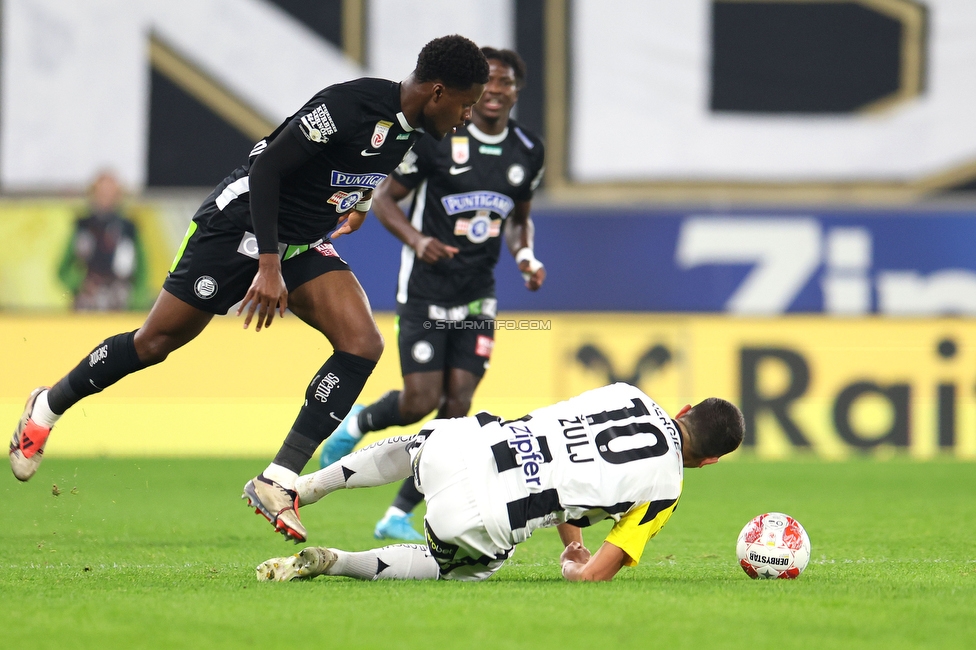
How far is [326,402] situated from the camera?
5.31 m

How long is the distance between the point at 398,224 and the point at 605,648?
416cm

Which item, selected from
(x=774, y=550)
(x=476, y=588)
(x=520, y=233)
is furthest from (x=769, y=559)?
(x=520, y=233)

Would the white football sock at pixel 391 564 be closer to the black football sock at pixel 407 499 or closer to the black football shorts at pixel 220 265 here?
the black football shorts at pixel 220 265

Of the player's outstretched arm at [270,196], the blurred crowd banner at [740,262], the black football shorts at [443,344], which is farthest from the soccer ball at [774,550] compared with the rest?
the blurred crowd banner at [740,262]

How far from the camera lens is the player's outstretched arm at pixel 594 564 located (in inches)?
183

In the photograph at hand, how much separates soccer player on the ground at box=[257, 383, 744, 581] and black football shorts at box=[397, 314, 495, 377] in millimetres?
2370

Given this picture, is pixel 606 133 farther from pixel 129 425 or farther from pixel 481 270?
pixel 481 270

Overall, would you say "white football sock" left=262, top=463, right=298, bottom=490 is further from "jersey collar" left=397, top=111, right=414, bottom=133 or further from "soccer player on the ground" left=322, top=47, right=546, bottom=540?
"soccer player on the ground" left=322, top=47, right=546, bottom=540

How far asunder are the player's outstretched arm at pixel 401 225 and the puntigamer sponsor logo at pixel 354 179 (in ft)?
4.88

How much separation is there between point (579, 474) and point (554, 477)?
3.7 inches

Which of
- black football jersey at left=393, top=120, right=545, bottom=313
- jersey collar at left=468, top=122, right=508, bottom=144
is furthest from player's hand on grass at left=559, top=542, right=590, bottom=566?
jersey collar at left=468, top=122, right=508, bottom=144

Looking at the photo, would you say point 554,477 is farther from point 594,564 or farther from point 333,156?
point 333,156

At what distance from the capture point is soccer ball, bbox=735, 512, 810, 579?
197 inches

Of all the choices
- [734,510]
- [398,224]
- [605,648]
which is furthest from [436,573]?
[734,510]
